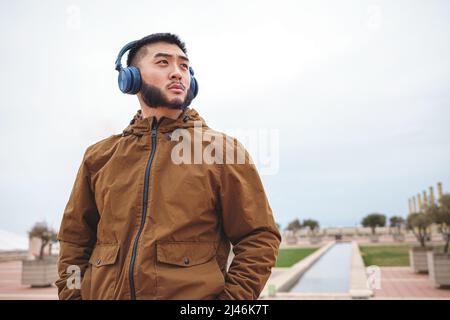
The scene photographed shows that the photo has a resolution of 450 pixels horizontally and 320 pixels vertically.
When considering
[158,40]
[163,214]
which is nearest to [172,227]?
[163,214]

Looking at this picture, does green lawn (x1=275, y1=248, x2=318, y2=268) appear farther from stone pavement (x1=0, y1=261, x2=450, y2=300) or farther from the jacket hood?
the jacket hood

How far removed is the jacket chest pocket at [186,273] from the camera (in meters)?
1.50

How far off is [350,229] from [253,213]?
180ft

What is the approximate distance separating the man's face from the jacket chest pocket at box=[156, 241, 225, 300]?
0.63 meters

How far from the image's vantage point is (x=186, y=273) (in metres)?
1.52

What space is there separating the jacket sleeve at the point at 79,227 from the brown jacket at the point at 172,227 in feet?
0.08

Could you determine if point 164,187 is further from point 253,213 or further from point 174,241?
point 253,213

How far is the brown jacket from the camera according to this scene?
1.52 m

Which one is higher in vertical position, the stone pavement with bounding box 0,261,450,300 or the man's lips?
the man's lips

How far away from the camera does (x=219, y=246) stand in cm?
165

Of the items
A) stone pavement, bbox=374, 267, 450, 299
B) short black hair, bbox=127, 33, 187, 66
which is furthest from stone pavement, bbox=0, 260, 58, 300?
short black hair, bbox=127, 33, 187, 66

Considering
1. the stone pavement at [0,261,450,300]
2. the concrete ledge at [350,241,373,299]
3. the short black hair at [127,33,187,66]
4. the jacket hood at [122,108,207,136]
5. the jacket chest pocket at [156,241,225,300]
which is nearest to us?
the jacket chest pocket at [156,241,225,300]

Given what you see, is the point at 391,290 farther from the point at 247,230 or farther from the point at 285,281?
the point at 247,230

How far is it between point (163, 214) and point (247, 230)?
1.09 feet
